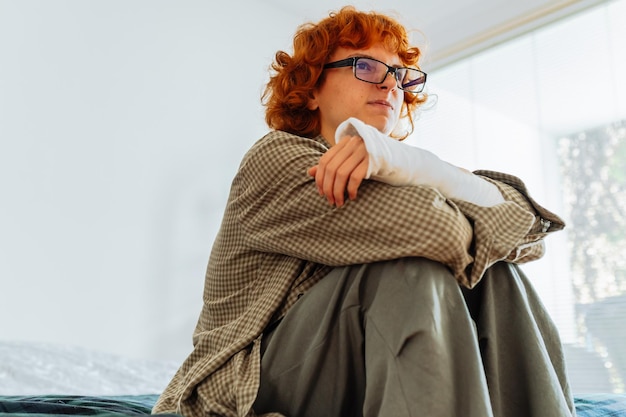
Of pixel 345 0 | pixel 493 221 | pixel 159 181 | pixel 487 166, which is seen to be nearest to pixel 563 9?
pixel 487 166

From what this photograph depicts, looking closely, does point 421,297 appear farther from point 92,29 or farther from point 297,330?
point 92,29

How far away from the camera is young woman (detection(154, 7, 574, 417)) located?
2.34 ft

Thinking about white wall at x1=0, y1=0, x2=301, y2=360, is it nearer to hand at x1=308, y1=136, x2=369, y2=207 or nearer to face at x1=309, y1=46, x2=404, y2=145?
face at x1=309, y1=46, x2=404, y2=145

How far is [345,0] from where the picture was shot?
11.3 ft

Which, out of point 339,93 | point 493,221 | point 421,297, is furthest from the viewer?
point 339,93

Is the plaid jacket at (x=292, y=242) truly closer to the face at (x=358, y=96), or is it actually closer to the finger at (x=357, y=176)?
the finger at (x=357, y=176)

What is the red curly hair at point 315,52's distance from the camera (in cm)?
134

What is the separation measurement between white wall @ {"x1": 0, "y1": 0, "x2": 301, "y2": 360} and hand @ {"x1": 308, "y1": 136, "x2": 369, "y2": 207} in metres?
1.75

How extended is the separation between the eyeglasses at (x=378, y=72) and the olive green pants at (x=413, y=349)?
541 mm

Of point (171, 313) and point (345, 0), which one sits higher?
point (345, 0)

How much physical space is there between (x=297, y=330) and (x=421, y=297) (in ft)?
0.65

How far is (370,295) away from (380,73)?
0.64 m

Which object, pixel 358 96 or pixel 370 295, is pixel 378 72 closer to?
pixel 358 96

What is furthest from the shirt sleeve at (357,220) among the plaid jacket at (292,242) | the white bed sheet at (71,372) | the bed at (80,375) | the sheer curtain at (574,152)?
the sheer curtain at (574,152)
